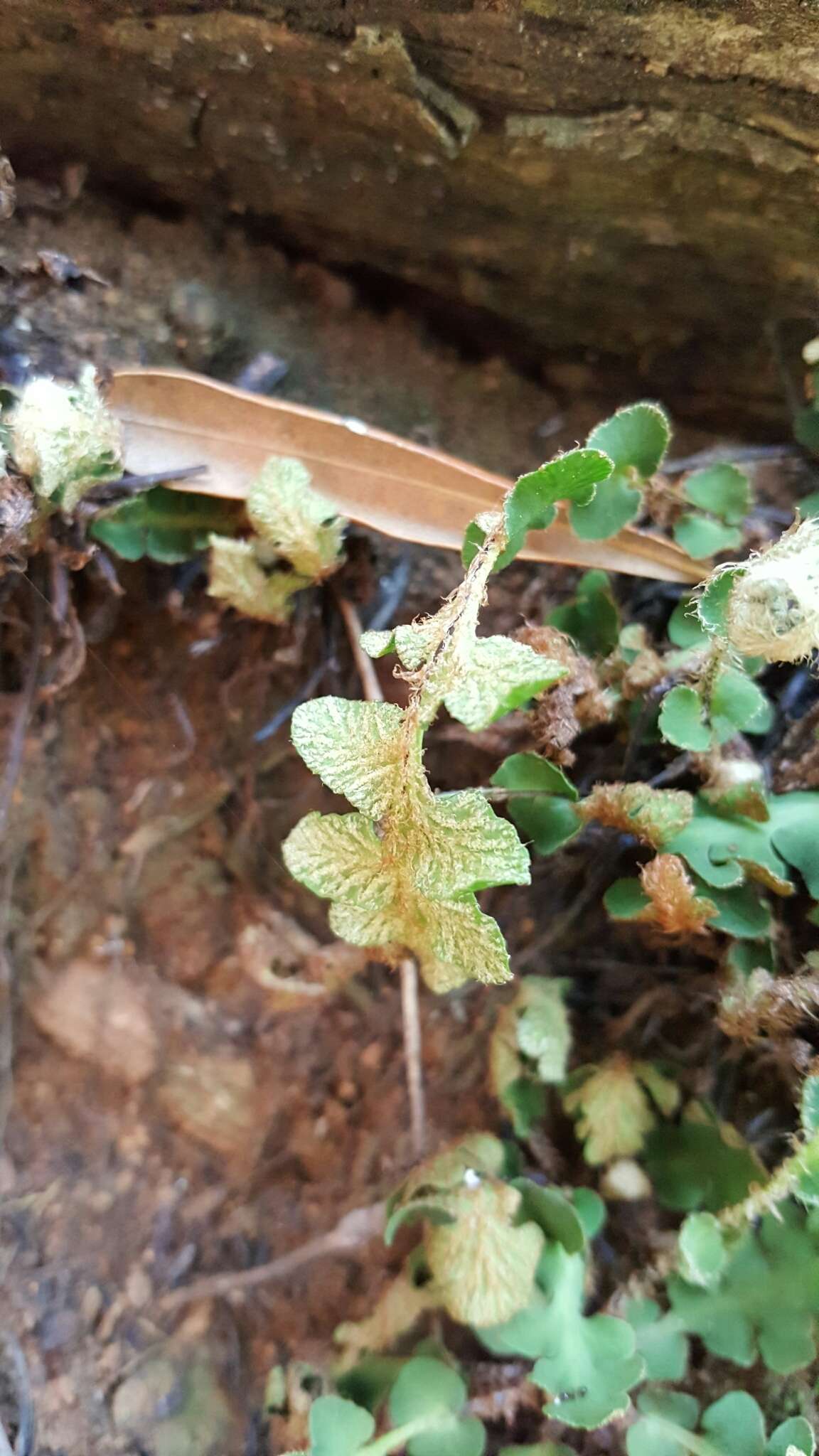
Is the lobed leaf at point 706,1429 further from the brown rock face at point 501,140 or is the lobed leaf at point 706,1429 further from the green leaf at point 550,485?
the brown rock face at point 501,140

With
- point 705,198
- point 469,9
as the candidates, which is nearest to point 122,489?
point 469,9

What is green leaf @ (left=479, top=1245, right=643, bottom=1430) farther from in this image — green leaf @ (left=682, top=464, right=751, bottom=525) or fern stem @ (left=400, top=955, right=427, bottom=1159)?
green leaf @ (left=682, top=464, right=751, bottom=525)

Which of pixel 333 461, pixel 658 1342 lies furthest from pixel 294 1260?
pixel 333 461

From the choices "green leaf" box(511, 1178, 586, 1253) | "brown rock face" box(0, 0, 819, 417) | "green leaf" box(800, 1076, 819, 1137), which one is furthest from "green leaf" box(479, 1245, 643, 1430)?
"brown rock face" box(0, 0, 819, 417)

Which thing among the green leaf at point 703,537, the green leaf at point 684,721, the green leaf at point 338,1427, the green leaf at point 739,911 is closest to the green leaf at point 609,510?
the green leaf at point 703,537

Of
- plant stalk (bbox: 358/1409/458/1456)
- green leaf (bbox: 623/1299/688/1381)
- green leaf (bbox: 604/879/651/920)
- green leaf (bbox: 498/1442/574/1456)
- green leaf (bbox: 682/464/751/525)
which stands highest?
green leaf (bbox: 682/464/751/525)
